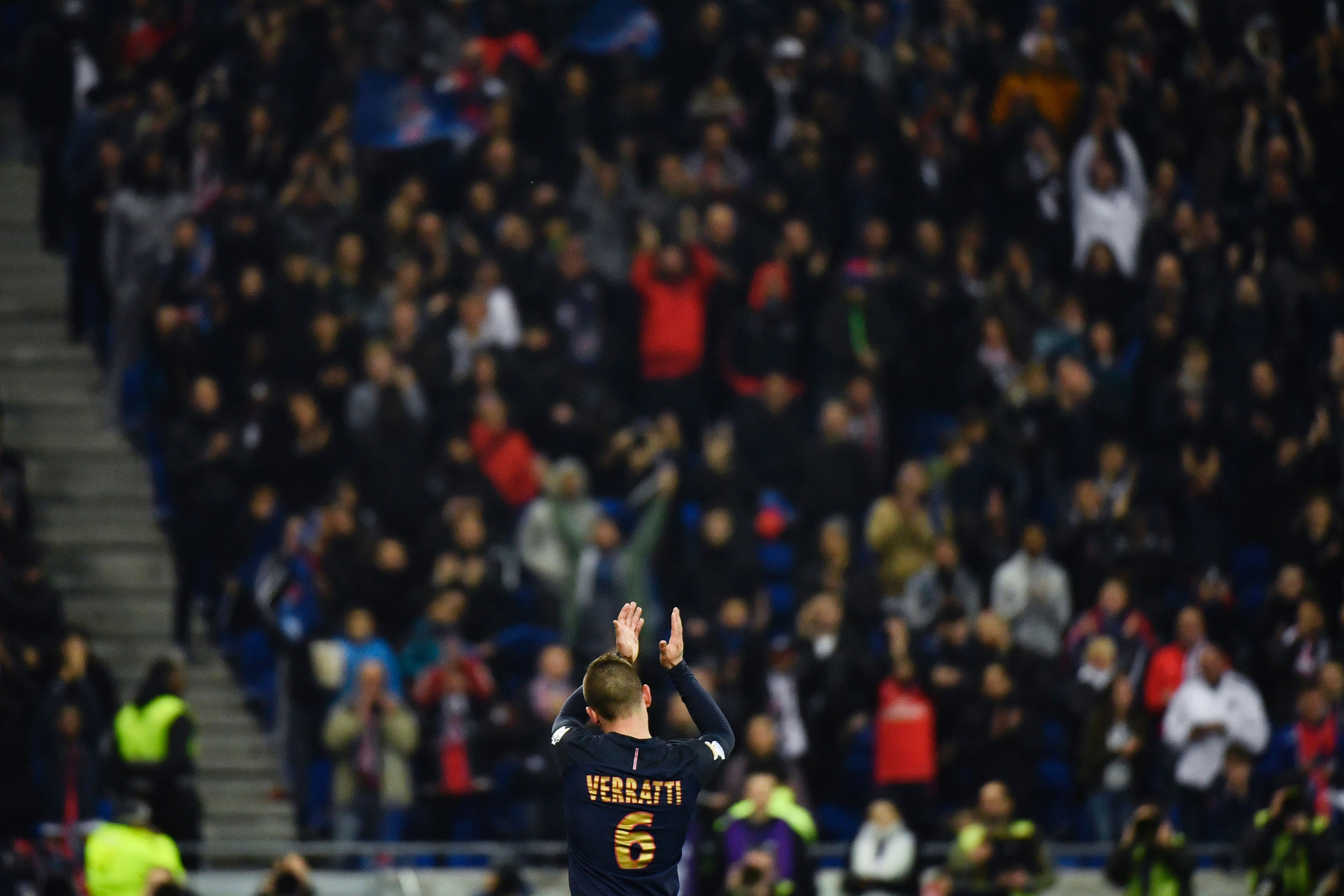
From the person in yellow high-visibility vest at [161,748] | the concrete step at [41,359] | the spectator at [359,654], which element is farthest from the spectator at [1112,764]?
the concrete step at [41,359]

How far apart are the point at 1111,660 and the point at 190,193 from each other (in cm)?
836

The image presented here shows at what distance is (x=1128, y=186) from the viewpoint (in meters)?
20.6

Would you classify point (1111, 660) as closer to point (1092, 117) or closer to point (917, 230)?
point (917, 230)

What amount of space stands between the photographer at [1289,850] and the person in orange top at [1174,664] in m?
1.81

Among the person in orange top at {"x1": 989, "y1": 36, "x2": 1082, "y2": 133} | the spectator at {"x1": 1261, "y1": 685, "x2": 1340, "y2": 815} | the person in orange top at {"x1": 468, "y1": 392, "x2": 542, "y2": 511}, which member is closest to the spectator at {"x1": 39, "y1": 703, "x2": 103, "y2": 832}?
the person in orange top at {"x1": 468, "y1": 392, "x2": 542, "y2": 511}

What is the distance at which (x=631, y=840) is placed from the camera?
329 inches

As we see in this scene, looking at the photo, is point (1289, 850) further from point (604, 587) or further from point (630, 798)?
point (630, 798)

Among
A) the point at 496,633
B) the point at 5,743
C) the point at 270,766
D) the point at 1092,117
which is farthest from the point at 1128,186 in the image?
the point at 5,743

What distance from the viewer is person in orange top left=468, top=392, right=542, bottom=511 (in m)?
18.3

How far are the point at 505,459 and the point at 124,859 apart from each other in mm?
4974

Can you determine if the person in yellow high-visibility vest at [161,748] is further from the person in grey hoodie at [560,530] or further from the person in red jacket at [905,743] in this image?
the person in red jacket at [905,743]

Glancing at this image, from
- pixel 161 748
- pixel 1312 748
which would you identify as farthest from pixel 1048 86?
pixel 161 748

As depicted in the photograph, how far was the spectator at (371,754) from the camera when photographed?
16672mm

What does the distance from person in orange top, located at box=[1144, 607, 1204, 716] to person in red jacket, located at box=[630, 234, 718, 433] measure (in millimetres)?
3918
